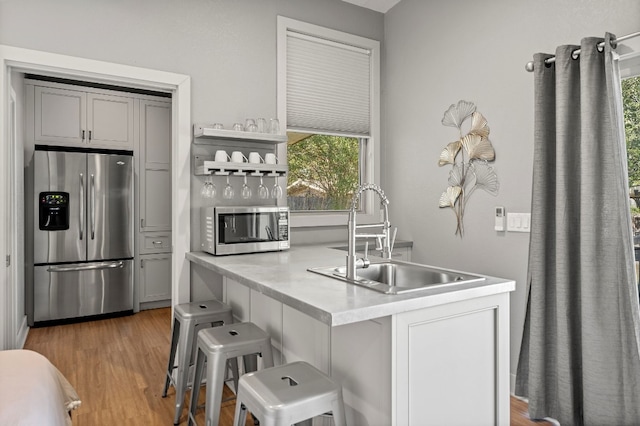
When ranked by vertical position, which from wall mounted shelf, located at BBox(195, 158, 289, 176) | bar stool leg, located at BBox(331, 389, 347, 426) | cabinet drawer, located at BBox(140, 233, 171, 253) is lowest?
bar stool leg, located at BBox(331, 389, 347, 426)

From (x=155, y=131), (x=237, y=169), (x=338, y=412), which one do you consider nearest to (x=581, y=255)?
(x=338, y=412)

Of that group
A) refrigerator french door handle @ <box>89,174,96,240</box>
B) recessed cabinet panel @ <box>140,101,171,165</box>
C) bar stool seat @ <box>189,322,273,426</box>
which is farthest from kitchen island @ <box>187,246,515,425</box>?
recessed cabinet panel @ <box>140,101,171,165</box>

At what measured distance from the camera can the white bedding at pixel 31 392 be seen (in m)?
1.33

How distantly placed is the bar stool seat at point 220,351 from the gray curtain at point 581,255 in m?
1.52

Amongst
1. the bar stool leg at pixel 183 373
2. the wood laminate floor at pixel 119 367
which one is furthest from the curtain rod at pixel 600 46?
the bar stool leg at pixel 183 373

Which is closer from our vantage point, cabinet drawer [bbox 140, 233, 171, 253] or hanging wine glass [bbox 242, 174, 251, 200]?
hanging wine glass [bbox 242, 174, 251, 200]

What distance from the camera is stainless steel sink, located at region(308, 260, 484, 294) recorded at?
1.89 meters

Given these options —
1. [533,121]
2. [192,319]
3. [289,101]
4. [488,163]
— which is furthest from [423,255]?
[192,319]

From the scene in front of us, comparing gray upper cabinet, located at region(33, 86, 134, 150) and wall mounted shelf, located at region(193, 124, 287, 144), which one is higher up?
gray upper cabinet, located at region(33, 86, 134, 150)

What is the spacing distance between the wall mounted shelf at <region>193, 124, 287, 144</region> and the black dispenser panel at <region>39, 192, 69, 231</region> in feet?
7.67

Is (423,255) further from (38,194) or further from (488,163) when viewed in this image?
(38,194)

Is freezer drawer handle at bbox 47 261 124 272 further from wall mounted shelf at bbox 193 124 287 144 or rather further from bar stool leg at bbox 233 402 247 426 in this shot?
bar stool leg at bbox 233 402 247 426

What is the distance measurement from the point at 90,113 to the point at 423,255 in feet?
12.7

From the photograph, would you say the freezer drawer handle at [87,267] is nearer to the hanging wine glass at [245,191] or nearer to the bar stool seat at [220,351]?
the hanging wine glass at [245,191]
